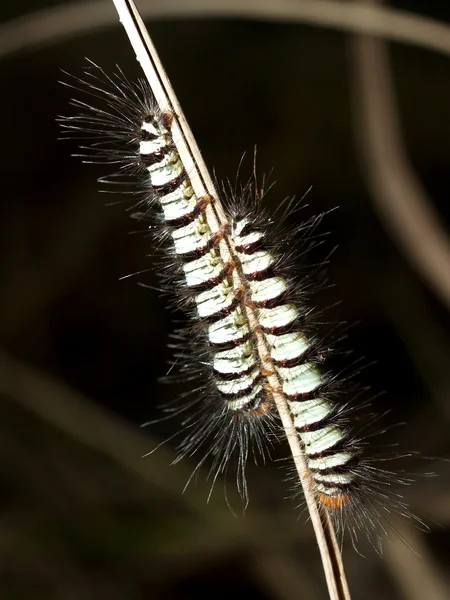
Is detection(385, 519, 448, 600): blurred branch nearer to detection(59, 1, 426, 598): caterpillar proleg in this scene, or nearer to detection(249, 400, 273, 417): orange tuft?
detection(59, 1, 426, 598): caterpillar proleg

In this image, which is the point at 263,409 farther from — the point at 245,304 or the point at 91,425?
the point at 91,425

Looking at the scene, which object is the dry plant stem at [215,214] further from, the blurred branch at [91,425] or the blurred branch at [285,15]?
the blurred branch at [91,425]


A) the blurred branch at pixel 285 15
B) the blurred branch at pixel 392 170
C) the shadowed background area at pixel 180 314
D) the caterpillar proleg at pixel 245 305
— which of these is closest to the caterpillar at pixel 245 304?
the caterpillar proleg at pixel 245 305

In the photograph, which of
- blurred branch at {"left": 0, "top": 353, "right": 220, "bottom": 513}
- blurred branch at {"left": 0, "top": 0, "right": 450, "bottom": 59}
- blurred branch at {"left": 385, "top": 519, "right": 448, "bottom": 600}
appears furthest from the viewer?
blurred branch at {"left": 0, "top": 353, "right": 220, "bottom": 513}

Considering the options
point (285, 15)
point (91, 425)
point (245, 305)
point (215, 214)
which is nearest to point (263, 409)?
point (245, 305)

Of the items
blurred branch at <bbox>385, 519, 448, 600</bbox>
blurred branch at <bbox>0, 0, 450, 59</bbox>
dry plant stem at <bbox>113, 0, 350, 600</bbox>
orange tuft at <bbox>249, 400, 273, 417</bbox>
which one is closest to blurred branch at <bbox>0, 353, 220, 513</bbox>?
blurred branch at <bbox>385, 519, 448, 600</bbox>

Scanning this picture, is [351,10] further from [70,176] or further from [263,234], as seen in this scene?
[70,176]
